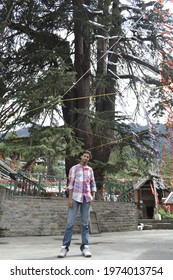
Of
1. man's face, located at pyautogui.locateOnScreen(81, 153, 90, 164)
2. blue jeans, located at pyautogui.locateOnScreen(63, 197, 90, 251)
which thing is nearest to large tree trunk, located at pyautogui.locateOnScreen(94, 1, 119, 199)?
man's face, located at pyautogui.locateOnScreen(81, 153, 90, 164)

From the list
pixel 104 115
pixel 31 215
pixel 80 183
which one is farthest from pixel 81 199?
pixel 104 115

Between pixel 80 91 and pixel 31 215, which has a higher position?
pixel 80 91

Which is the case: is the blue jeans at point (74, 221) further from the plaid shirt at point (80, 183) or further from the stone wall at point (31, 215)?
the stone wall at point (31, 215)

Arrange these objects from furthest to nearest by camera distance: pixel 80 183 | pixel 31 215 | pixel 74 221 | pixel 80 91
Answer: pixel 80 91, pixel 31 215, pixel 80 183, pixel 74 221

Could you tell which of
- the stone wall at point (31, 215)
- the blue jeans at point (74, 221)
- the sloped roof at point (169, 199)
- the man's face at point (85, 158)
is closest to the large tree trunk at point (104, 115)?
the stone wall at point (31, 215)

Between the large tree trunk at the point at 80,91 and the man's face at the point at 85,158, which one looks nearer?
the man's face at the point at 85,158

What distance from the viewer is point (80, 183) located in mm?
4922

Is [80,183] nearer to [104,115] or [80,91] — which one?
[104,115]

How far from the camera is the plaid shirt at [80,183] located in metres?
4.88

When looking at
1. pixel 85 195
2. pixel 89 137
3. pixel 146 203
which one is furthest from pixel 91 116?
pixel 146 203

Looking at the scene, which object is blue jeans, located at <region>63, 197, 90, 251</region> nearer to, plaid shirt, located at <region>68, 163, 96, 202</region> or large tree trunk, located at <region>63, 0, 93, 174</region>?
plaid shirt, located at <region>68, 163, 96, 202</region>

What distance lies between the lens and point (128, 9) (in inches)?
578

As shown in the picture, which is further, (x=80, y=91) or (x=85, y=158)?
(x=80, y=91)
